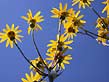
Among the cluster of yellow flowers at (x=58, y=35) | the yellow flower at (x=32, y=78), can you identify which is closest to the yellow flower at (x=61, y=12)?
the cluster of yellow flowers at (x=58, y=35)

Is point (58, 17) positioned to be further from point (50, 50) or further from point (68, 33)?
point (50, 50)

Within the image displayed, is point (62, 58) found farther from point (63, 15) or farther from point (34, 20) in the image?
point (34, 20)

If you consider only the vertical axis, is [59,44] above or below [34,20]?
below

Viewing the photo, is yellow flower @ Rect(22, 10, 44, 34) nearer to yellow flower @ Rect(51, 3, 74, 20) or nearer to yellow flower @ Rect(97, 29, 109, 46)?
yellow flower @ Rect(51, 3, 74, 20)

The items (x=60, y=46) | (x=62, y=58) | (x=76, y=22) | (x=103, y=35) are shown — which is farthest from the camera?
(x=60, y=46)

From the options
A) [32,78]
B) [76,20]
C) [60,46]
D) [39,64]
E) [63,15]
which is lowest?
[32,78]

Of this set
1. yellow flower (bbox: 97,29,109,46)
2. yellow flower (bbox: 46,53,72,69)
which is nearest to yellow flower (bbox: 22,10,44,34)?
yellow flower (bbox: 46,53,72,69)

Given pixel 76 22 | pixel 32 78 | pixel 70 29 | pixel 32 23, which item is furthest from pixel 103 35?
pixel 32 23

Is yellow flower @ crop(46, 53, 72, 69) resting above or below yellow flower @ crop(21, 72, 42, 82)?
above
